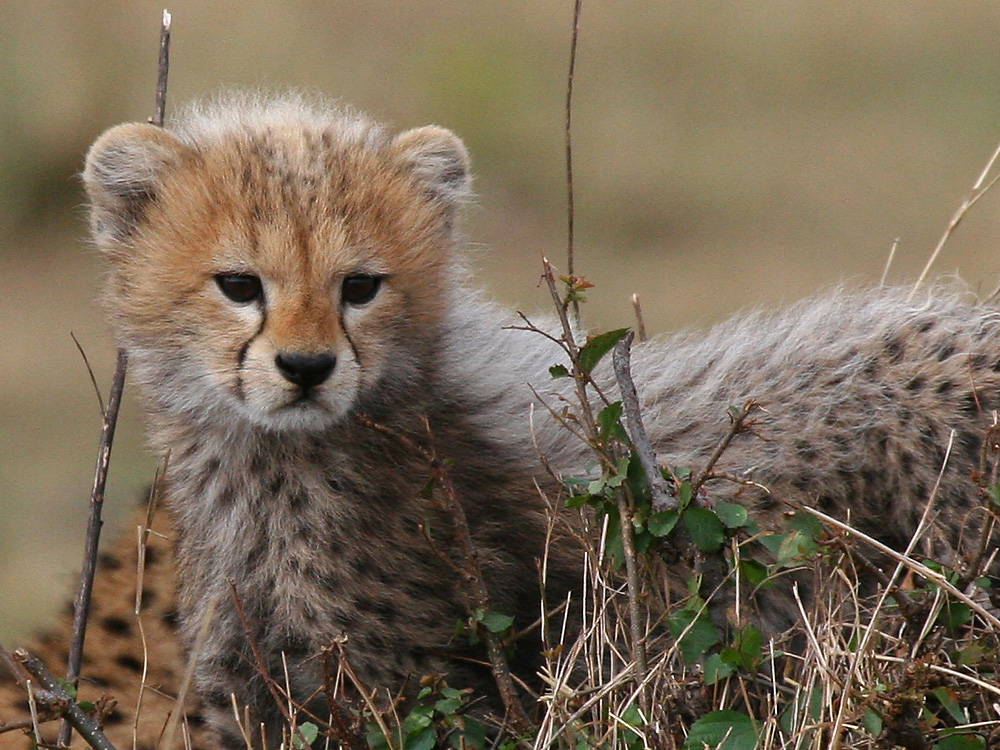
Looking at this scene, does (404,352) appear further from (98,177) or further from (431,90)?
(431,90)

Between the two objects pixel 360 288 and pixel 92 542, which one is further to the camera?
pixel 92 542

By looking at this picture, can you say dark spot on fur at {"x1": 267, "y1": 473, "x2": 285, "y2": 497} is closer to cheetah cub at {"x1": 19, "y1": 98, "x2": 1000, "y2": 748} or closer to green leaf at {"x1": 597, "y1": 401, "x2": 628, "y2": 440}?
cheetah cub at {"x1": 19, "y1": 98, "x2": 1000, "y2": 748}

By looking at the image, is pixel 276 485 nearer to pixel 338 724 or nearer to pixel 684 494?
pixel 338 724

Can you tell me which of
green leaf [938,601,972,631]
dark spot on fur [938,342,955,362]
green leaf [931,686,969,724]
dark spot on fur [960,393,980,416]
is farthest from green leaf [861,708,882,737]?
dark spot on fur [938,342,955,362]

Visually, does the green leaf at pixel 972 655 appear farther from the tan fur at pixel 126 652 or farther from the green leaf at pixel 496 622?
the tan fur at pixel 126 652

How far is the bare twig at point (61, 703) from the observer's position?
8.15 ft

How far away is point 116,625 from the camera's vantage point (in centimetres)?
362

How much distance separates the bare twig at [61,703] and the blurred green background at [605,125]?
424 centimetres

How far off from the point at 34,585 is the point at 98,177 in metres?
3.12

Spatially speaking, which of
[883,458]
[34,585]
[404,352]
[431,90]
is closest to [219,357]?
[404,352]

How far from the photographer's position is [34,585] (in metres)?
5.79

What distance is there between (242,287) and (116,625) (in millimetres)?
1154

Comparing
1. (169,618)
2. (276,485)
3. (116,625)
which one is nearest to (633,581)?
(276,485)

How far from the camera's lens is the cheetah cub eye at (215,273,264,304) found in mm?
2738
